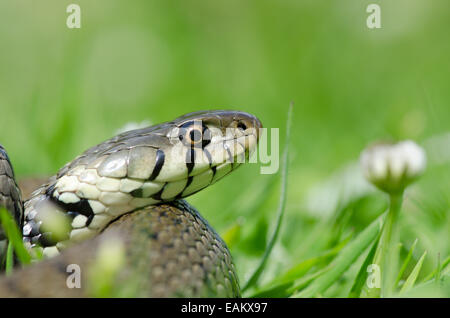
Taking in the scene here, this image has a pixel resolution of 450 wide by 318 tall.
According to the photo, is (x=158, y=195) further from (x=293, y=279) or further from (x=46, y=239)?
(x=293, y=279)

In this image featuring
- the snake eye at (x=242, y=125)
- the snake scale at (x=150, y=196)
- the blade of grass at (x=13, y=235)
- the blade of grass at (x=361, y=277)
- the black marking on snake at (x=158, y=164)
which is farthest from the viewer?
the snake eye at (x=242, y=125)

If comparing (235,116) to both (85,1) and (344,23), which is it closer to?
(344,23)

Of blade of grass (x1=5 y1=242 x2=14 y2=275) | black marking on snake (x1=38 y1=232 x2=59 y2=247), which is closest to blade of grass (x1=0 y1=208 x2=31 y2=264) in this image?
blade of grass (x1=5 y1=242 x2=14 y2=275)

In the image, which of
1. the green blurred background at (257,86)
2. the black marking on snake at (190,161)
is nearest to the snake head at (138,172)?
the black marking on snake at (190,161)

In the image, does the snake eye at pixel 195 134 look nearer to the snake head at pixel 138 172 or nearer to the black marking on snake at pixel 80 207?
the snake head at pixel 138 172

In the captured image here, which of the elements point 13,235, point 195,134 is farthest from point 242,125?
point 13,235
